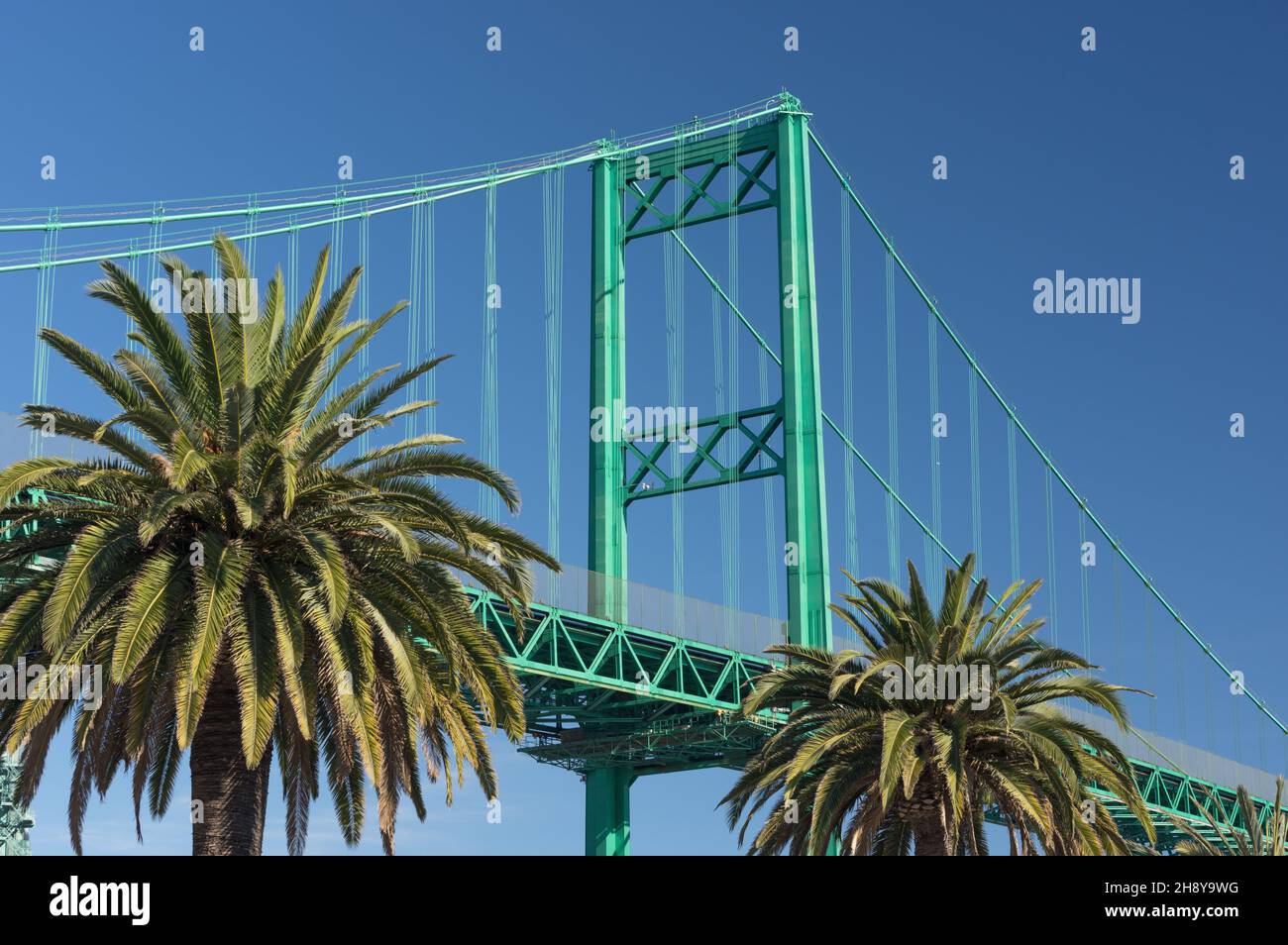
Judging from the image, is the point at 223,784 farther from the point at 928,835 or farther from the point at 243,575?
the point at 928,835

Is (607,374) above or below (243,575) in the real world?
above

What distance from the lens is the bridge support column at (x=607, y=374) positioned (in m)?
57.2

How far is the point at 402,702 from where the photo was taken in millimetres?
27750

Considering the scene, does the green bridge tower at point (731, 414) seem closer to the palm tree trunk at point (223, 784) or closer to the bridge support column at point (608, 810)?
the bridge support column at point (608, 810)

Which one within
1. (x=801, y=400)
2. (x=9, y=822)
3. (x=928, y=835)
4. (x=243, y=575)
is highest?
(x=801, y=400)

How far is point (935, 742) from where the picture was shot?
113 feet

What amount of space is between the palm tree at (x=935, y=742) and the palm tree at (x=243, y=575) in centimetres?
888

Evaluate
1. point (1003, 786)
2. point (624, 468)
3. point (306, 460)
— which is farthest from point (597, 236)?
point (306, 460)

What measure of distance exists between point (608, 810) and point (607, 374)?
12.9 meters

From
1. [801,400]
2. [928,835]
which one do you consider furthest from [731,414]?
[928,835]
